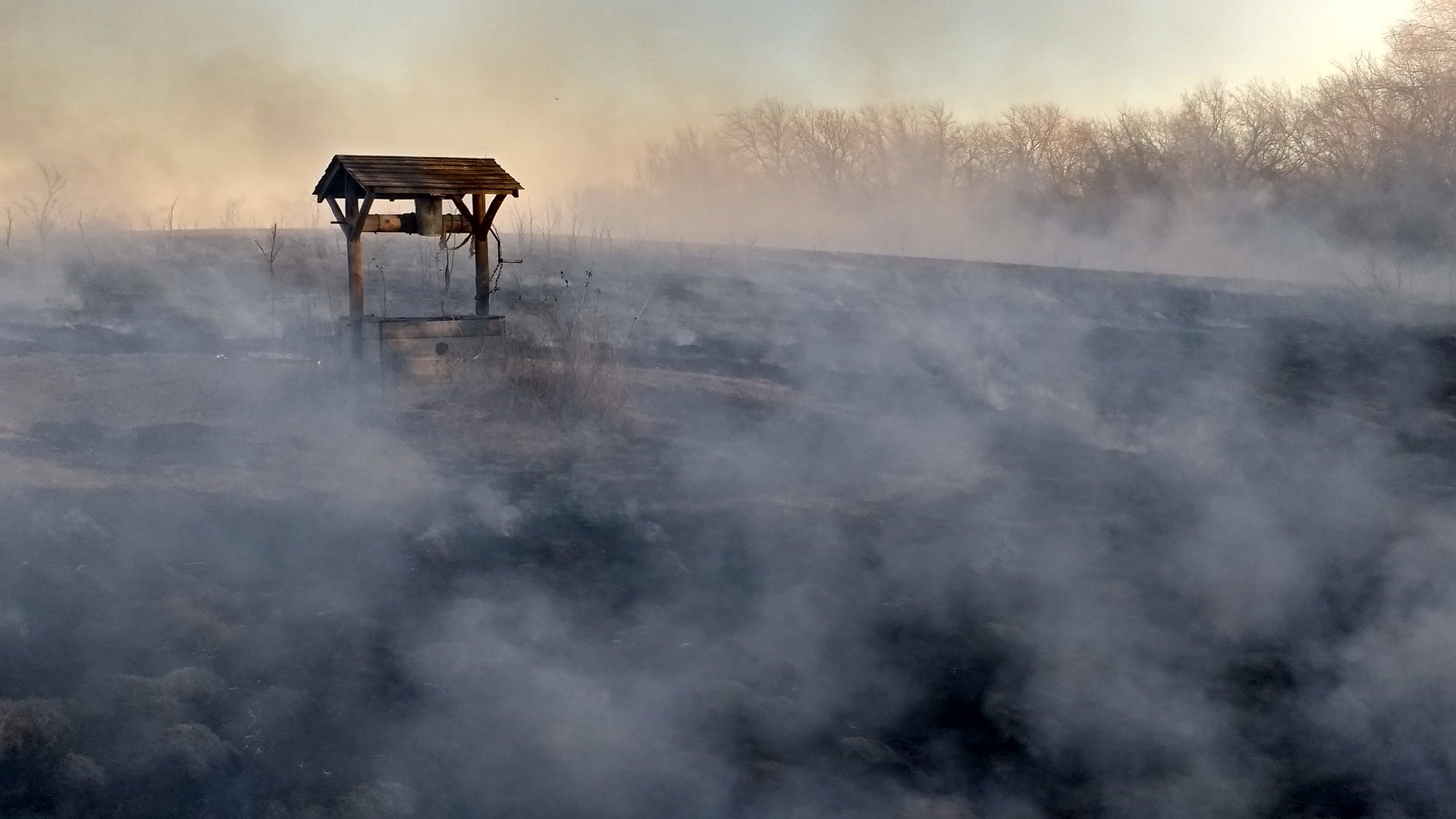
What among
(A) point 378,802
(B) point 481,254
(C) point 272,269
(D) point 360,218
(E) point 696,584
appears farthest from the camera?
(C) point 272,269

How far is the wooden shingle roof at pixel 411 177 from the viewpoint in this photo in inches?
347

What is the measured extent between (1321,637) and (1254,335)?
7.95 m

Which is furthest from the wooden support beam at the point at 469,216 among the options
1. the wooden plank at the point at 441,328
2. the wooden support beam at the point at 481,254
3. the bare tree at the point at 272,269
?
the bare tree at the point at 272,269

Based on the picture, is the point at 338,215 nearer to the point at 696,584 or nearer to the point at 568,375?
the point at 568,375

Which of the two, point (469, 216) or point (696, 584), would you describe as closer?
point (696, 584)

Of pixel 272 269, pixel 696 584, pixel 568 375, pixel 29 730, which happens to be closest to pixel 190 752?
pixel 29 730

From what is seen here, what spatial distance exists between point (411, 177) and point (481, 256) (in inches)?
39.6

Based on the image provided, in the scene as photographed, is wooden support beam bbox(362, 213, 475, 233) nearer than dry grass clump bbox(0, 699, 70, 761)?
No

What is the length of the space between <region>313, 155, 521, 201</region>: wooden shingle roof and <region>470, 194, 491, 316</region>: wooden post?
0.25 meters

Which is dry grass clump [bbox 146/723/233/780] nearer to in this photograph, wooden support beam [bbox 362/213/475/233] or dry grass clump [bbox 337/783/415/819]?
dry grass clump [bbox 337/783/415/819]

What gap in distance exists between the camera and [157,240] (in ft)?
52.4

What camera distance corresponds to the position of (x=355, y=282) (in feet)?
30.5

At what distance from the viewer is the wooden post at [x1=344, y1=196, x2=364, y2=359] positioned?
9031 mm

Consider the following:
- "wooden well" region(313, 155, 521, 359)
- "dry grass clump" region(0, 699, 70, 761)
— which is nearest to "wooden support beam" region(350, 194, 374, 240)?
"wooden well" region(313, 155, 521, 359)
